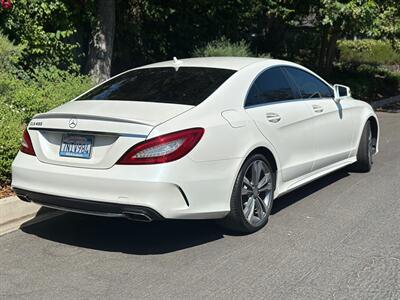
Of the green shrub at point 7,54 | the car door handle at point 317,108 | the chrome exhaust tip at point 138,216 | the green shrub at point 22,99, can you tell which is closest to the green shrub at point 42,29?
the green shrub at point 7,54

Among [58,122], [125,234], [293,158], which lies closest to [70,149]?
[58,122]

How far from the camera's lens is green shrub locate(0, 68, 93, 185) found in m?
5.89

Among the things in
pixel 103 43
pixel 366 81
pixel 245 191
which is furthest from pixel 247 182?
pixel 366 81

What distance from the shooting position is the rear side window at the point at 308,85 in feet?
20.2

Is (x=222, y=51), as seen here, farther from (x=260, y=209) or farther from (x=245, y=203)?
(x=245, y=203)

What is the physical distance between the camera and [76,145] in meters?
4.63

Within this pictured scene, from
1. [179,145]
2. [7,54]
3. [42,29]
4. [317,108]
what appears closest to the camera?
[179,145]

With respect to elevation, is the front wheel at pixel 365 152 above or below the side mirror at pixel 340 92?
below

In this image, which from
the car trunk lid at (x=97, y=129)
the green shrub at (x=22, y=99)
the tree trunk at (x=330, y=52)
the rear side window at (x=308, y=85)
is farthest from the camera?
the tree trunk at (x=330, y=52)

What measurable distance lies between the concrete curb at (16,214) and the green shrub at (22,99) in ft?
1.57

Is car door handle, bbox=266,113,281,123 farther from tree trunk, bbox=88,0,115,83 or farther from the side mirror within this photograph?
tree trunk, bbox=88,0,115,83

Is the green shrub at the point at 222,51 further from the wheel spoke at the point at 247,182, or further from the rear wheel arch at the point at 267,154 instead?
the wheel spoke at the point at 247,182

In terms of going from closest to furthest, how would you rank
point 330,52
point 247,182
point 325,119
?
point 247,182
point 325,119
point 330,52

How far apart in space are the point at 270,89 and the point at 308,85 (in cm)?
89
